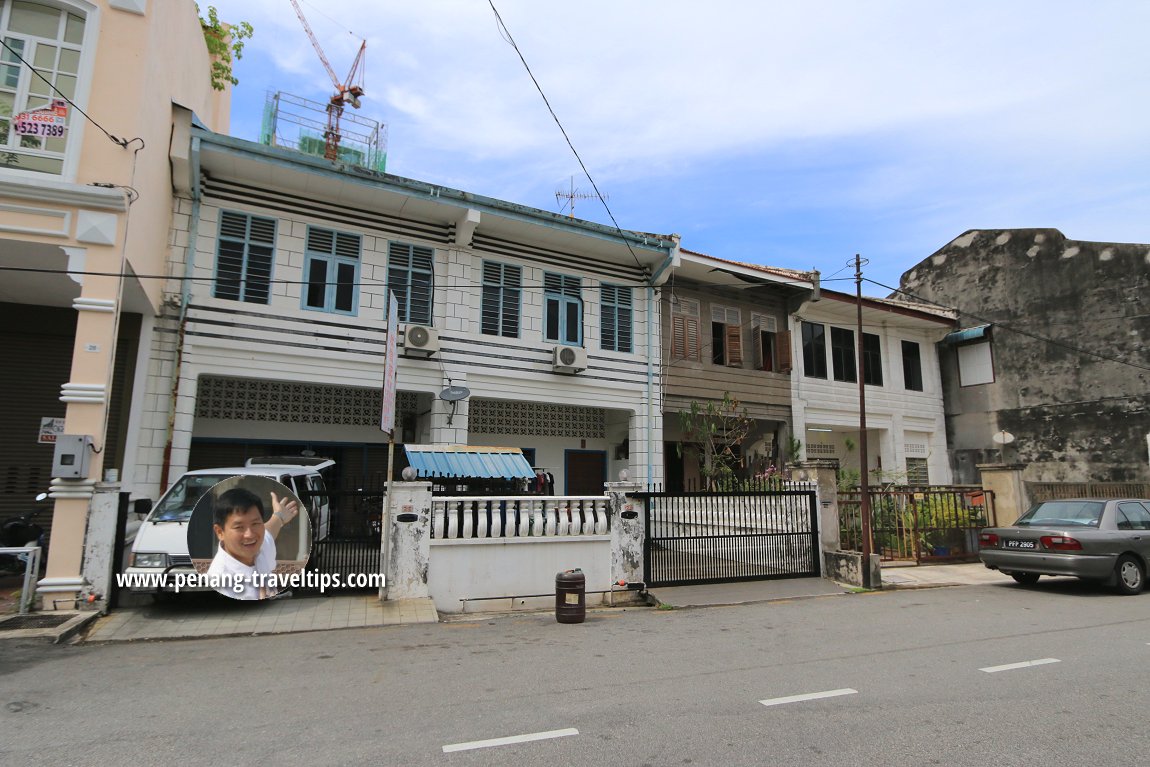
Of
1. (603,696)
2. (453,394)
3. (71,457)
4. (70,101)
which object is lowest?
(603,696)

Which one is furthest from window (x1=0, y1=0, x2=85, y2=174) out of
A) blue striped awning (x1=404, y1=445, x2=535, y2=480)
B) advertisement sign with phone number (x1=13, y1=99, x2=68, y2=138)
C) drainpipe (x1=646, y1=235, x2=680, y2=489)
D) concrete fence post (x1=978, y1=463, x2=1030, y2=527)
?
concrete fence post (x1=978, y1=463, x2=1030, y2=527)

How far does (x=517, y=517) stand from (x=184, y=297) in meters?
7.34

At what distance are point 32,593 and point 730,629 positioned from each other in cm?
861

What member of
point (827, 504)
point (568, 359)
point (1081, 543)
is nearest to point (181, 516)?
point (568, 359)

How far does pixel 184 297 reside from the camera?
38.9 ft

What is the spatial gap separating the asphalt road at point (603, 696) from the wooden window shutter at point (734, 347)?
33.2ft

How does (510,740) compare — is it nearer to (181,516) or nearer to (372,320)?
(181,516)

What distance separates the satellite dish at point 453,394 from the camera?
44.2ft

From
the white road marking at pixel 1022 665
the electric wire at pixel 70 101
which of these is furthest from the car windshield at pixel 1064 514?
the electric wire at pixel 70 101

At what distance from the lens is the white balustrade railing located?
9586mm

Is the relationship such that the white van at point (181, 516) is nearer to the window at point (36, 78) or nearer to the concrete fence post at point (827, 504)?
the window at point (36, 78)

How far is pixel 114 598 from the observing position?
8.52 m

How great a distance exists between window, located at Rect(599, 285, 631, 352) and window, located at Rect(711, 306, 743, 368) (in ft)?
9.29

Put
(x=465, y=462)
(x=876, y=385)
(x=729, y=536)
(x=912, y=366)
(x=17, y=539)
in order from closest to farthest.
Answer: (x=17, y=539) < (x=729, y=536) < (x=465, y=462) < (x=876, y=385) < (x=912, y=366)
